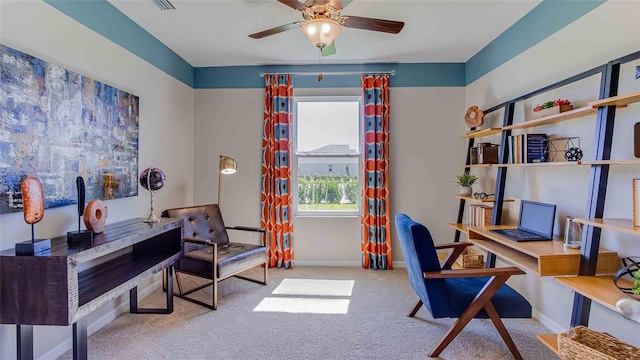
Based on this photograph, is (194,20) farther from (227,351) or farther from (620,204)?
(620,204)

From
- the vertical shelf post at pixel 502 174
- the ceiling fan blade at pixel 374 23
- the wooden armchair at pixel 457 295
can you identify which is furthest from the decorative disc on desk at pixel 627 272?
the ceiling fan blade at pixel 374 23

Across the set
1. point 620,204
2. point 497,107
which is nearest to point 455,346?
point 620,204

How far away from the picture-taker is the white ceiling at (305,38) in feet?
8.61

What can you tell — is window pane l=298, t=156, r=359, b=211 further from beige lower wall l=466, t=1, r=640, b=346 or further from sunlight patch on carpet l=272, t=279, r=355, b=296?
beige lower wall l=466, t=1, r=640, b=346

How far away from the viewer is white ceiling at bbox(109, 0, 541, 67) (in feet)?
8.61

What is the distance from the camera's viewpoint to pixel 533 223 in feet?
8.21

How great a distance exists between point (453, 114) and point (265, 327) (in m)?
3.34

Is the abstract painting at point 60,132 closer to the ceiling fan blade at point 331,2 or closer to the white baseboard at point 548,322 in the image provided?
the ceiling fan blade at point 331,2

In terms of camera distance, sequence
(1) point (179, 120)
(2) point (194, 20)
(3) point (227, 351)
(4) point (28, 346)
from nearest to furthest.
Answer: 1. (4) point (28, 346)
2. (3) point (227, 351)
3. (2) point (194, 20)
4. (1) point (179, 120)

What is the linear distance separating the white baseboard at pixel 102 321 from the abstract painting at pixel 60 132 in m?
0.98

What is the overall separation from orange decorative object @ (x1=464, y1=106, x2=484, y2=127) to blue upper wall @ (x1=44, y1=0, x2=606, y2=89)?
52 cm

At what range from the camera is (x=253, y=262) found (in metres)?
3.18

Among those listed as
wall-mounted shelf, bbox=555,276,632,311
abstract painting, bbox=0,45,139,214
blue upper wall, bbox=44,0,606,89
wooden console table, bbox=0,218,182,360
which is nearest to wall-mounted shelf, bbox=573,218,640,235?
wall-mounted shelf, bbox=555,276,632,311

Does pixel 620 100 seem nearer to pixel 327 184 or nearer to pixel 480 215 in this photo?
pixel 480 215
